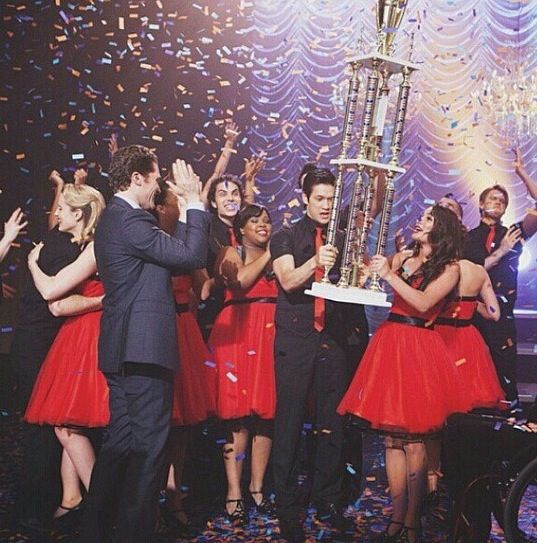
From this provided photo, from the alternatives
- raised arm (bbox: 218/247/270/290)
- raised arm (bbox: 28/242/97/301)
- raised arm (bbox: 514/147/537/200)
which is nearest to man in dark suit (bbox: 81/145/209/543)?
raised arm (bbox: 28/242/97/301)

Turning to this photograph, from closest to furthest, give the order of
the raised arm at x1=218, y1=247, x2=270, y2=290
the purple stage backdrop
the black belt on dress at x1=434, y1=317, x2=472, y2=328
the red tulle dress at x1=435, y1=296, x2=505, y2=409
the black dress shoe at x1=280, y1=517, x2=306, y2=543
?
the black dress shoe at x1=280, y1=517, x2=306, y2=543 → the raised arm at x1=218, y1=247, x2=270, y2=290 → the red tulle dress at x1=435, y1=296, x2=505, y2=409 → the black belt on dress at x1=434, y1=317, x2=472, y2=328 → the purple stage backdrop

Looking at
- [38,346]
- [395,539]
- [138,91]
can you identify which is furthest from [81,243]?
[138,91]

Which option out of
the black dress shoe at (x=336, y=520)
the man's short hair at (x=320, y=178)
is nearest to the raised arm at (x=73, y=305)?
the man's short hair at (x=320, y=178)

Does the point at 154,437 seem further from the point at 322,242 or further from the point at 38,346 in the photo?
the point at 322,242

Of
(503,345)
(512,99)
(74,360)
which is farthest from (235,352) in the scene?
(512,99)

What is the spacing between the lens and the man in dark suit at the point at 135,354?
321cm

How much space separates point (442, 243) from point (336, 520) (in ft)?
4.43

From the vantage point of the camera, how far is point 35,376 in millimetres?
4070

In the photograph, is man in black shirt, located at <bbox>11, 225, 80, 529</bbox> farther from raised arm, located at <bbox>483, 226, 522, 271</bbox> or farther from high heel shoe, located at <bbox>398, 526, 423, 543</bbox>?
raised arm, located at <bbox>483, 226, 522, 271</bbox>

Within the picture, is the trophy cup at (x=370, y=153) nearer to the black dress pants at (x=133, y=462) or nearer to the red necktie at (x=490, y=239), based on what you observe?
the black dress pants at (x=133, y=462)

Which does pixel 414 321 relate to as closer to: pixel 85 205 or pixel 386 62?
pixel 386 62

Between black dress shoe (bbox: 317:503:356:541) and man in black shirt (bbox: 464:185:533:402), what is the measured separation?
2189 millimetres

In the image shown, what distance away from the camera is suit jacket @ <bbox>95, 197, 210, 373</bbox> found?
323cm

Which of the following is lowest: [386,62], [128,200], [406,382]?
[406,382]
